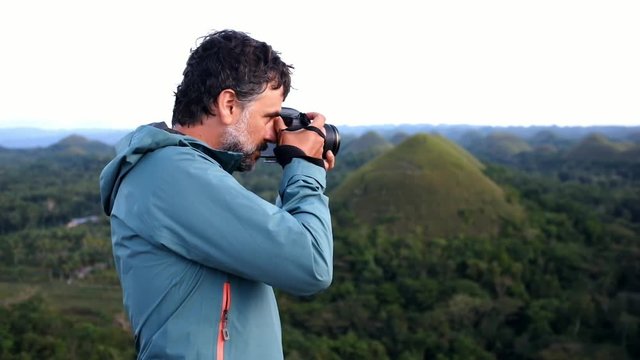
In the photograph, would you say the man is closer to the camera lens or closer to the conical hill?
the camera lens

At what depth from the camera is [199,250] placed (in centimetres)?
99

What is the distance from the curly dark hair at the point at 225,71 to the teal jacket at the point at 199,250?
0.10m

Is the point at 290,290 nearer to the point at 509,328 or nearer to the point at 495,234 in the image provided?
Answer: the point at 509,328

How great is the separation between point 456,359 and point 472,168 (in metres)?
14.9

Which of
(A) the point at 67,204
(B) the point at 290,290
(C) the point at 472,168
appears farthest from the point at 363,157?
(B) the point at 290,290

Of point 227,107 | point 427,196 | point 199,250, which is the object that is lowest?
point 427,196

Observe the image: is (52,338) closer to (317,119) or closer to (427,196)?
(317,119)

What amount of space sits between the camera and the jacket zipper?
1.12 ft

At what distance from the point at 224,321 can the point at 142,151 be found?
1.11 feet

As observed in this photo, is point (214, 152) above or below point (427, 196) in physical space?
above

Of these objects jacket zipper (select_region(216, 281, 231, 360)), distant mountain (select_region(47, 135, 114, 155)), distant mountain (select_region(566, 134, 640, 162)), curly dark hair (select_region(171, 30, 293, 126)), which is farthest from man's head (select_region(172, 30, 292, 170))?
distant mountain (select_region(47, 135, 114, 155))

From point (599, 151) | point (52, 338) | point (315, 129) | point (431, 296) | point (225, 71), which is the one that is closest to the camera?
point (225, 71)

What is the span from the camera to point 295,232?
3.28ft

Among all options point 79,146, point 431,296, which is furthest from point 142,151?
point 79,146
